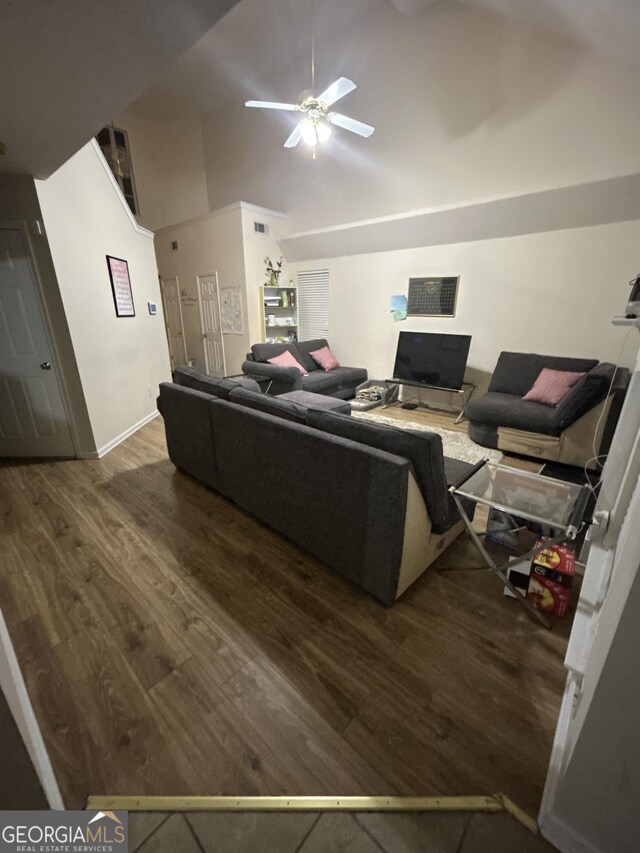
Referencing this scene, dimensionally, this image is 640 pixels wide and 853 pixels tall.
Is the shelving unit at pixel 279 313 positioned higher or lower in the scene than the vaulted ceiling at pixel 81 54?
lower

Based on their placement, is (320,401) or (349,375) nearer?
(320,401)

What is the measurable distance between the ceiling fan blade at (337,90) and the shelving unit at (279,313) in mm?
2869

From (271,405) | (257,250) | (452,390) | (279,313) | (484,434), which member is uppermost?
(257,250)

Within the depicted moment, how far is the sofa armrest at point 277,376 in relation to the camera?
14.0 ft

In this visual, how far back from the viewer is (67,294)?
2955 millimetres

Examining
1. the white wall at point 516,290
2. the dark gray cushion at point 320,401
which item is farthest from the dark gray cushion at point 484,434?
the dark gray cushion at point 320,401

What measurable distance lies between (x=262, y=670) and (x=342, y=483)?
2.74ft

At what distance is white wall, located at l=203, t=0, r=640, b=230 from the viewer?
2982 millimetres

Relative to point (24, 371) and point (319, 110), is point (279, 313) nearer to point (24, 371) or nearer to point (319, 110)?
point (319, 110)

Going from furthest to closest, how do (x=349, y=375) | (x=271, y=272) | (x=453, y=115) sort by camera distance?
(x=271, y=272) → (x=349, y=375) → (x=453, y=115)

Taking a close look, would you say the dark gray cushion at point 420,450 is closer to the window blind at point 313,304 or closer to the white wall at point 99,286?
the white wall at point 99,286

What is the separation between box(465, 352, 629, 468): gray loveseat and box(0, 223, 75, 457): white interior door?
406 cm

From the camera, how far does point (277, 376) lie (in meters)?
4.30

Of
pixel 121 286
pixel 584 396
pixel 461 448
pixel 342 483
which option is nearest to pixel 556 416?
pixel 584 396
